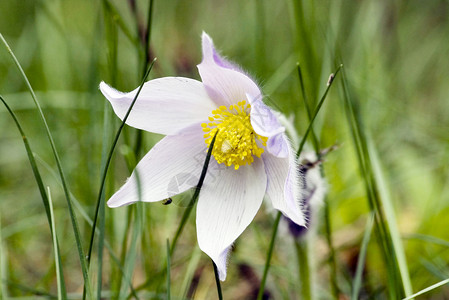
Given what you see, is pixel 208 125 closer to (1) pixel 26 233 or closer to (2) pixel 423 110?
(1) pixel 26 233

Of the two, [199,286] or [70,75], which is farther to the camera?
[70,75]

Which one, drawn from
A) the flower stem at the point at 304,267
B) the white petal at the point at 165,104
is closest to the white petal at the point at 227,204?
the white petal at the point at 165,104

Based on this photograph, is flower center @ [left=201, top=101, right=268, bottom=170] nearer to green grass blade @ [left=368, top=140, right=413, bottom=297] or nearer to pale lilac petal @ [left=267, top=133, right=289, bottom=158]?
pale lilac petal @ [left=267, top=133, right=289, bottom=158]

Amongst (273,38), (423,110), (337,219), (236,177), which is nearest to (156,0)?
(273,38)

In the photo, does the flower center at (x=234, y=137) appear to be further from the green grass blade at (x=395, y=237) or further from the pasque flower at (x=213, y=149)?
the green grass blade at (x=395, y=237)

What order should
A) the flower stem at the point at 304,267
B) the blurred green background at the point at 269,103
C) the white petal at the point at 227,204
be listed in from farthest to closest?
the blurred green background at the point at 269,103
the flower stem at the point at 304,267
the white petal at the point at 227,204

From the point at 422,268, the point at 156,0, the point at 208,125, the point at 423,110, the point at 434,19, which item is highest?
the point at 156,0
